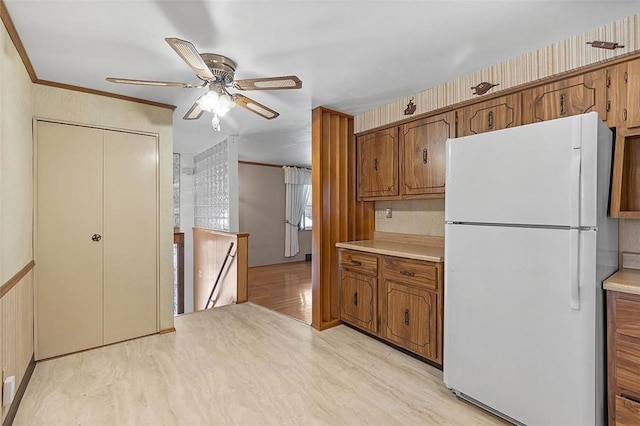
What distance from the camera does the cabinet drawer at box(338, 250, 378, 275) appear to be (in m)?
2.88

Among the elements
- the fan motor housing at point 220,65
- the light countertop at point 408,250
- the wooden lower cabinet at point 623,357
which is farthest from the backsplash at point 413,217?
the fan motor housing at point 220,65

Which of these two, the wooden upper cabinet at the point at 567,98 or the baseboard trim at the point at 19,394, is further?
the wooden upper cabinet at the point at 567,98

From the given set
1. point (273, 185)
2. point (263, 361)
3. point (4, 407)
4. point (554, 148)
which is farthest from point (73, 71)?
point (273, 185)

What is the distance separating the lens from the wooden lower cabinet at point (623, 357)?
4.77ft

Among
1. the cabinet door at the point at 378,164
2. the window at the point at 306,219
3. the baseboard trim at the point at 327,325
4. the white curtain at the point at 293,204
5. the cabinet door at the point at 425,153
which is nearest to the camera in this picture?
the cabinet door at the point at 425,153

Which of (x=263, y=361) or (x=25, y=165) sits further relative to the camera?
(x=263, y=361)

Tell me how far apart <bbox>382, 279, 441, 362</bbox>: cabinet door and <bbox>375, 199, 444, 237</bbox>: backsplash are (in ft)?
2.36

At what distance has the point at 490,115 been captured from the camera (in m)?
2.34

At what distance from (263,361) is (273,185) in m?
5.10

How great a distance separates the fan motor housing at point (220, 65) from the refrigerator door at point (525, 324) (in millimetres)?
1834

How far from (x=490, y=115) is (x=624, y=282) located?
4.47 feet

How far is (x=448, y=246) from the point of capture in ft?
6.76

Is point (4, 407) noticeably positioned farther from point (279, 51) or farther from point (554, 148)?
point (554, 148)

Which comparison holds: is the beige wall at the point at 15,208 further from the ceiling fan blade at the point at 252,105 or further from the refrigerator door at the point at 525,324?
the refrigerator door at the point at 525,324
